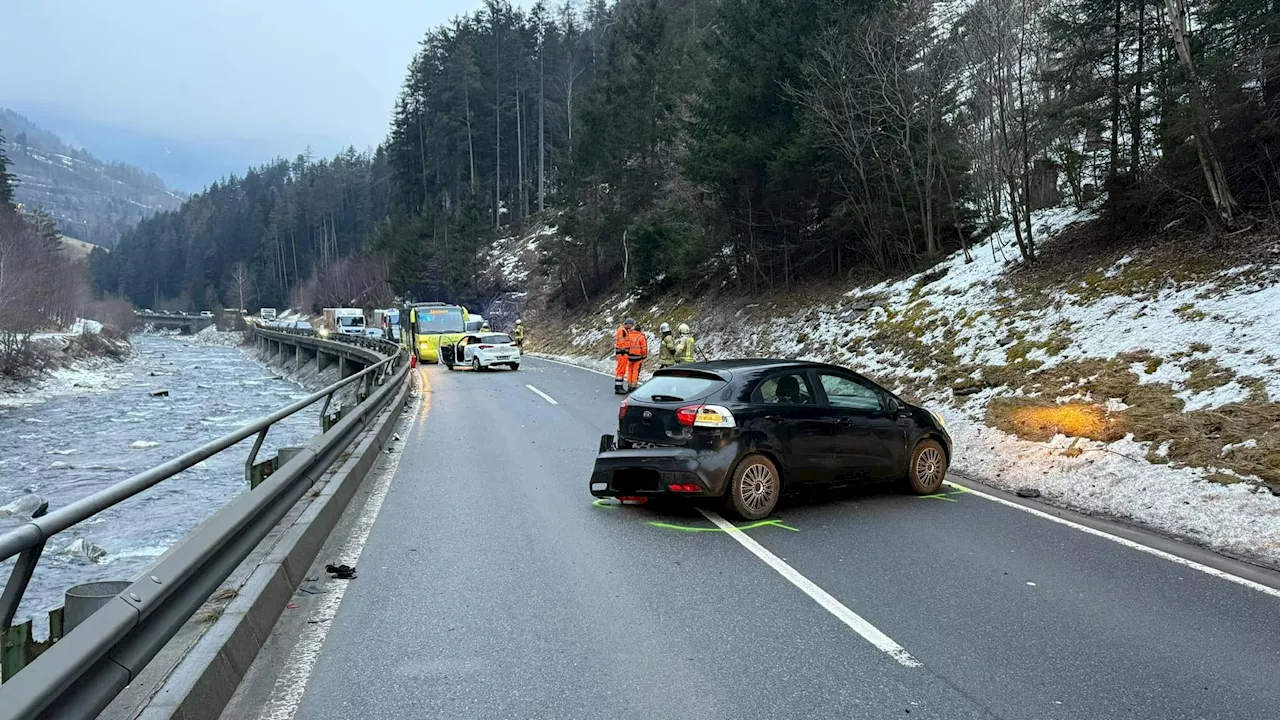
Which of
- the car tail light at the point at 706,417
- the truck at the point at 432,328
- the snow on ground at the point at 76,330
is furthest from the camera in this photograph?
the snow on ground at the point at 76,330

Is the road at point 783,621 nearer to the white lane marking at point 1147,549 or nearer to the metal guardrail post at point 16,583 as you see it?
the white lane marking at point 1147,549

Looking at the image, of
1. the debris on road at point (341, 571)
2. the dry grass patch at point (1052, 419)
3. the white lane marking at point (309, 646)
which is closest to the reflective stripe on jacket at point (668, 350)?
the dry grass patch at point (1052, 419)

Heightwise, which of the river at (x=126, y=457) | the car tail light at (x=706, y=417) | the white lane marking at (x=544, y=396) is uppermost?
the car tail light at (x=706, y=417)

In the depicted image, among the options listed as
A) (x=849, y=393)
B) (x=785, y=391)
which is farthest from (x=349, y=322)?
(x=785, y=391)

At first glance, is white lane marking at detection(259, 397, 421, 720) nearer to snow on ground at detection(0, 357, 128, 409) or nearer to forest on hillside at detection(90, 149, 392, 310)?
snow on ground at detection(0, 357, 128, 409)

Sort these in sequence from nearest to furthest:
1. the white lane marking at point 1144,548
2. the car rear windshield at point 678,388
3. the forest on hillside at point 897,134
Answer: the white lane marking at point 1144,548, the car rear windshield at point 678,388, the forest on hillside at point 897,134

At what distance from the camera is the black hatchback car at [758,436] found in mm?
7266

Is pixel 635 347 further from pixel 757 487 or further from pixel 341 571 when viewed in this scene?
pixel 341 571

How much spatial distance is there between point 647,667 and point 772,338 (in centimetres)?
1931

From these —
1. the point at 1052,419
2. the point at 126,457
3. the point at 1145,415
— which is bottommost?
the point at 126,457

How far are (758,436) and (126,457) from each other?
56.3 ft

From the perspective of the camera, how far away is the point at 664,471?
735cm

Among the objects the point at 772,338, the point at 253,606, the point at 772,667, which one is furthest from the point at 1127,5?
the point at 253,606

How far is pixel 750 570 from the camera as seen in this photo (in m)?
5.88
